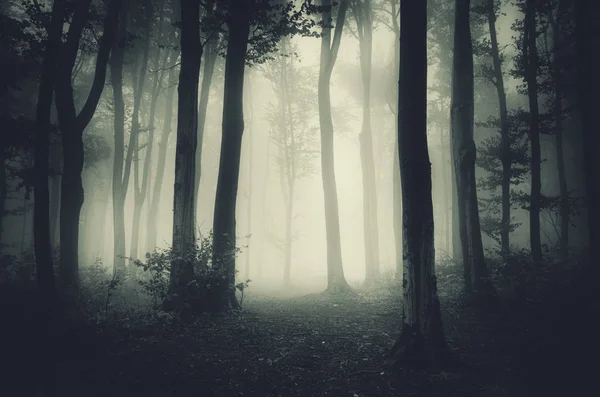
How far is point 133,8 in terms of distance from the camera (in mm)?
14875

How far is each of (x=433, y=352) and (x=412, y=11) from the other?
5292mm

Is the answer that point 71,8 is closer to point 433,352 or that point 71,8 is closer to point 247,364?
point 247,364

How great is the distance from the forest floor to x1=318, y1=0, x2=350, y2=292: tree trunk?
5655mm

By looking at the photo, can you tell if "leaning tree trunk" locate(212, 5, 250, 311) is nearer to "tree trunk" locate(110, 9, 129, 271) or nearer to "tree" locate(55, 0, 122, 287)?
"tree" locate(55, 0, 122, 287)

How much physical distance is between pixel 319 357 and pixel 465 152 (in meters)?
6.70

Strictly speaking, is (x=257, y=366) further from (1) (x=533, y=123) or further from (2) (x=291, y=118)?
(2) (x=291, y=118)

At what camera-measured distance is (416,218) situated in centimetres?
473

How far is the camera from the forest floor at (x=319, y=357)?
4.03 m

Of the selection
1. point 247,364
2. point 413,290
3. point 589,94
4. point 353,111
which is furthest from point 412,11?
point 353,111

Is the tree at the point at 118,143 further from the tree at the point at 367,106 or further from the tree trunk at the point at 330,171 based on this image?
the tree at the point at 367,106

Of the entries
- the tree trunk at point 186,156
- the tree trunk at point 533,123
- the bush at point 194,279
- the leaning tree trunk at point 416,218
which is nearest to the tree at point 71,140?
the tree trunk at point 186,156

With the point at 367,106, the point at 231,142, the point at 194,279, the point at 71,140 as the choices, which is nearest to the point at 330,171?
the point at 231,142

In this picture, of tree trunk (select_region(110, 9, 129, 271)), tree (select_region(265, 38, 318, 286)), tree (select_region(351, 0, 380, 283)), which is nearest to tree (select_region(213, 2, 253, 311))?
tree trunk (select_region(110, 9, 129, 271))

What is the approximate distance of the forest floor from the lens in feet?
13.2
